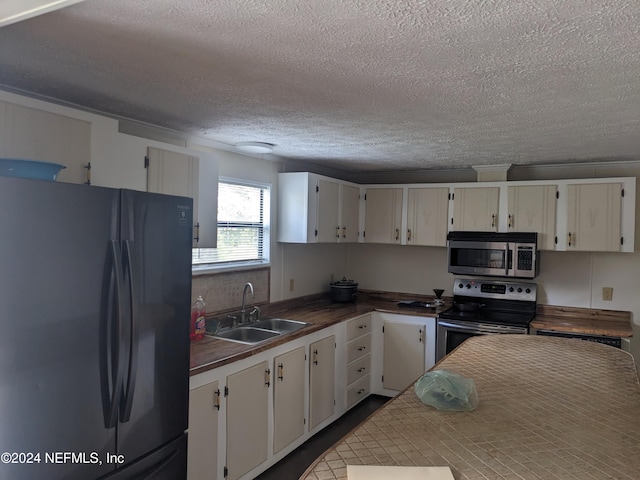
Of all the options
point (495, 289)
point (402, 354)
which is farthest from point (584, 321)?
point (402, 354)

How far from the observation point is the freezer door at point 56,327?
1444mm

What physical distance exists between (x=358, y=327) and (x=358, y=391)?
0.57m

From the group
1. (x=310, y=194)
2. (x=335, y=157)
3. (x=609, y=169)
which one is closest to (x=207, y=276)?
(x=310, y=194)

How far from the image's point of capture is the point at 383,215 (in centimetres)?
461

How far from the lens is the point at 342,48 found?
155 centimetres

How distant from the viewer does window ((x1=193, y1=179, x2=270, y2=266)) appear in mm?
3422

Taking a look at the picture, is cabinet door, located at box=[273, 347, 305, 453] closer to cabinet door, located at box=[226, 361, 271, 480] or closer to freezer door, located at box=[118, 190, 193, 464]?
cabinet door, located at box=[226, 361, 271, 480]

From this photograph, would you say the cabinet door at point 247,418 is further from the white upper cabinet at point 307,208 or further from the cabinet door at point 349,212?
the cabinet door at point 349,212

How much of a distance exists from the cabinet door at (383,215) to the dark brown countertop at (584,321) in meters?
1.45

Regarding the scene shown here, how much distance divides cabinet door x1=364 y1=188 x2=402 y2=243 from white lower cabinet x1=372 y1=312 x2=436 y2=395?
78cm

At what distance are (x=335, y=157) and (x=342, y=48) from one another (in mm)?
2326

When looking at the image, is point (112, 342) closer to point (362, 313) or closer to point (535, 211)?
point (362, 313)

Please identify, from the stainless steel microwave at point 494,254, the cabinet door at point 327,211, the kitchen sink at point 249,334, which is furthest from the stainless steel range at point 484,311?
the kitchen sink at point 249,334

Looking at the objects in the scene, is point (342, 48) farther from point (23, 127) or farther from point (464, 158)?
point (464, 158)
